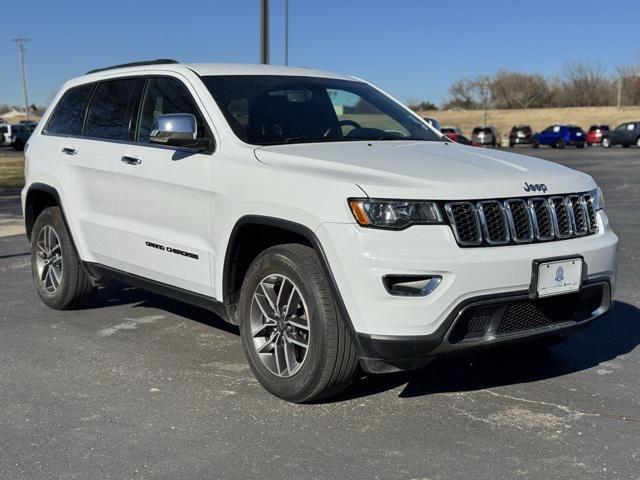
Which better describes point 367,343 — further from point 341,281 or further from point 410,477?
point 410,477

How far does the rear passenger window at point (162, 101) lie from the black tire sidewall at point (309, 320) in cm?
124

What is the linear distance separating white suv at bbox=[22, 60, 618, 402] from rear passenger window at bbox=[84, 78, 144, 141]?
17 millimetres

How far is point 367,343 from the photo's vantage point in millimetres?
3814

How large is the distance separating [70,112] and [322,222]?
10.9 feet

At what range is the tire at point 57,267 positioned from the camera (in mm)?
6262

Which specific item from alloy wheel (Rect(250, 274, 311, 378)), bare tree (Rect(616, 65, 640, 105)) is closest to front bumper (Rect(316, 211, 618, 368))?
alloy wheel (Rect(250, 274, 311, 378))

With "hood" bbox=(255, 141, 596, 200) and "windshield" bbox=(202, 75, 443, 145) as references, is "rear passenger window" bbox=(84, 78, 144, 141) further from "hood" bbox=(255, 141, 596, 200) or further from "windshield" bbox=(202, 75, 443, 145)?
"hood" bbox=(255, 141, 596, 200)

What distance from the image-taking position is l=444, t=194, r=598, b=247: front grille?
3836mm

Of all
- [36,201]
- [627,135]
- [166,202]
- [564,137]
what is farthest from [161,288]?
[564,137]

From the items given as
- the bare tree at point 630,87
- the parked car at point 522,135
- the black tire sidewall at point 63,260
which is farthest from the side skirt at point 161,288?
the bare tree at point 630,87

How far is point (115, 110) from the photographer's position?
5805 millimetres

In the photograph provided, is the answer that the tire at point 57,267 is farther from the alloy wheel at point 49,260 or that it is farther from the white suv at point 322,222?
the white suv at point 322,222

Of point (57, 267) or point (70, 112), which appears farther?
point (57, 267)

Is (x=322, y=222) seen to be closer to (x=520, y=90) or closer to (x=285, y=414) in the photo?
(x=285, y=414)
